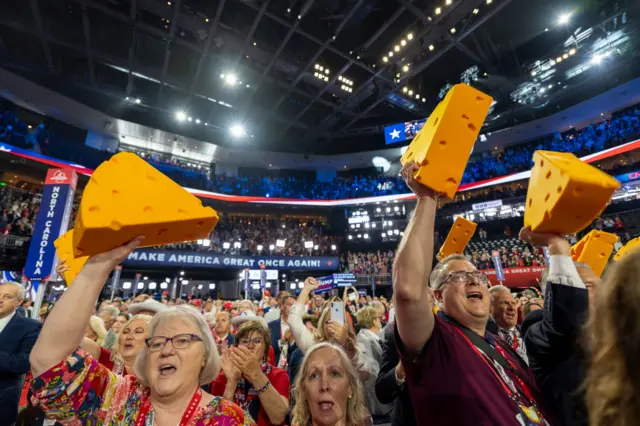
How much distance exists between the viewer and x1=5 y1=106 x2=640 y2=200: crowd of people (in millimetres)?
16745

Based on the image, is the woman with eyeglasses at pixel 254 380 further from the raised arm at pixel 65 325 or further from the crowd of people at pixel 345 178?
the crowd of people at pixel 345 178

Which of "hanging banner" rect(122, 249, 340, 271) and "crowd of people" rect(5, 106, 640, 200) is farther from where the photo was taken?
"hanging banner" rect(122, 249, 340, 271)

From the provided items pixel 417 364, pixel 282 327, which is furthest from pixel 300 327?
pixel 282 327

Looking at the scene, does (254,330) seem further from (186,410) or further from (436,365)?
(436,365)

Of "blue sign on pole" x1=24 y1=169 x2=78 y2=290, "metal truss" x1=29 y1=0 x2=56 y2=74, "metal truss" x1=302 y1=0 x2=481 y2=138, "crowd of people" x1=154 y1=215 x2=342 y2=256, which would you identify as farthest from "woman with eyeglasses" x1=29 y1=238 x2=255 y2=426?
"crowd of people" x1=154 y1=215 x2=342 y2=256

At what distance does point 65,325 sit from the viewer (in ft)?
3.92

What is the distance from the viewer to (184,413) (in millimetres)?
1521

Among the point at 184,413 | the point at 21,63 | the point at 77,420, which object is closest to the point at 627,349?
the point at 184,413

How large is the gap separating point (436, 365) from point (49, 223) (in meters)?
8.11

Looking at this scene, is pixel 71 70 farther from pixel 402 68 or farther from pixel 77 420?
pixel 77 420

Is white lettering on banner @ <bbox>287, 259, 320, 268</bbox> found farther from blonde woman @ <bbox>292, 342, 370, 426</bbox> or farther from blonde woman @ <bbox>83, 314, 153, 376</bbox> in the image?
blonde woman @ <bbox>292, 342, 370, 426</bbox>

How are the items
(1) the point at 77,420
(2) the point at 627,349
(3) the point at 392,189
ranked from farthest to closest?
(3) the point at 392,189 → (1) the point at 77,420 → (2) the point at 627,349

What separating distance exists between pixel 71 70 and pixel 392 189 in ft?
69.0

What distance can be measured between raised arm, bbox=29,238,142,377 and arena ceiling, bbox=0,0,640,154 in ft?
46.6
